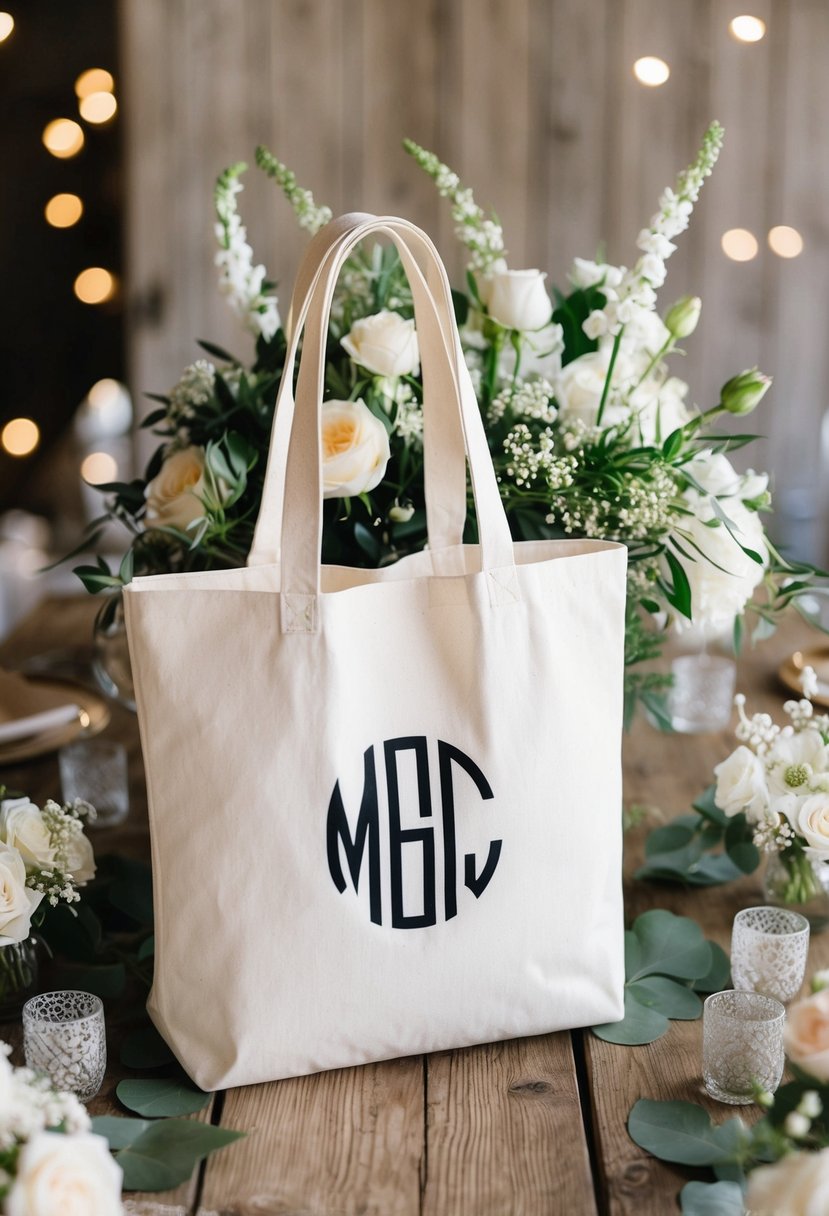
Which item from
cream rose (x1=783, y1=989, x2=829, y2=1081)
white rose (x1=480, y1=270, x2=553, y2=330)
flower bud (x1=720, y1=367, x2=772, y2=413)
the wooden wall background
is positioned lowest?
cream rose (x1=783, y1=989, x2=829, y2=1081)

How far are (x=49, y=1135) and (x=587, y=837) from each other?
0.43 meters

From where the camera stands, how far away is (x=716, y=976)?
929 mm

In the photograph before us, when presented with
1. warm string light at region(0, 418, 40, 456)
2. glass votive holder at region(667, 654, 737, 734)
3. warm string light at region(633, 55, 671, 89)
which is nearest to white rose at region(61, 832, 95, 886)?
glass votive holder at region(667, 654, 737, 734)

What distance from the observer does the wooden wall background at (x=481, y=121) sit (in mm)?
2887

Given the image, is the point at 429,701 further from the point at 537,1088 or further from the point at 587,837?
the point at 537,1088

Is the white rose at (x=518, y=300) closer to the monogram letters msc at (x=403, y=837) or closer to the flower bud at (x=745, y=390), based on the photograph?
the flower bud at (x=745, y=390)

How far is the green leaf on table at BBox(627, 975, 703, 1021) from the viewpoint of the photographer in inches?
35.0

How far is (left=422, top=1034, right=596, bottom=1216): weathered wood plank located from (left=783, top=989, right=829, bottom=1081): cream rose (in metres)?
A: 0.17

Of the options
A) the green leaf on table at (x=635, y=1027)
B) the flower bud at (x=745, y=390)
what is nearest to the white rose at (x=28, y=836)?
the green leaf on table at (x=635, y=1027)

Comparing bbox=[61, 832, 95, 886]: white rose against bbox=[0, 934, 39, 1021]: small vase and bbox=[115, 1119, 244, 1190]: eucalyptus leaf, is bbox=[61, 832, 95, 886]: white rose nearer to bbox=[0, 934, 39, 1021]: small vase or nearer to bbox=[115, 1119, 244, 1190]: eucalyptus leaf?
bbox=[0, 934, 39, 1021]: small vase

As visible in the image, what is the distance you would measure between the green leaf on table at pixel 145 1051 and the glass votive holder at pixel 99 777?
37 centimetres

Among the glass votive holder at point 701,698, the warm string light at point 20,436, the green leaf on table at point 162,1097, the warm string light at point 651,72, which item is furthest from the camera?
the warm string light at point 20,436

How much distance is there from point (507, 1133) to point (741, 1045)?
161mm

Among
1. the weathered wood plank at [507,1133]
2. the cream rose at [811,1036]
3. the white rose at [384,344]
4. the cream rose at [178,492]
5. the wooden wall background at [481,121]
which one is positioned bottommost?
the weathered wood plank at [507,1133]
